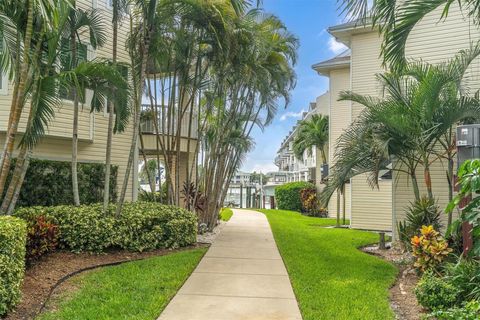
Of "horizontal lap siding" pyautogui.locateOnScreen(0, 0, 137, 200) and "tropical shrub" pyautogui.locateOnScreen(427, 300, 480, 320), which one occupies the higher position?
"horizontal lap siding" pyautogui.locateOnScreen(0, 0, 137, 200)

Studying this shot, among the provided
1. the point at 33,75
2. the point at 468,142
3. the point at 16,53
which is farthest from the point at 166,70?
the point at 468,142

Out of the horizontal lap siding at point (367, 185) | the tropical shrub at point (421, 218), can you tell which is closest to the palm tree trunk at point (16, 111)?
the tropical shrub at point (421, 218)

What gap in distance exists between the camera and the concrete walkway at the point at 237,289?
4.83 meters

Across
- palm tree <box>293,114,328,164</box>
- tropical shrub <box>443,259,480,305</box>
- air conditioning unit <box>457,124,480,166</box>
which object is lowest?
tropical shrub <box>443,259,480,305</box>

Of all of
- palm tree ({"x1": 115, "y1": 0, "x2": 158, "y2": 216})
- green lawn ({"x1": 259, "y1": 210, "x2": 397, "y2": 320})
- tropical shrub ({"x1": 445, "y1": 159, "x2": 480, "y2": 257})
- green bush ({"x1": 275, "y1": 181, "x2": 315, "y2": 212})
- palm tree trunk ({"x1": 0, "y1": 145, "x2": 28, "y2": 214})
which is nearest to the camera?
tropical shrub ({"x1": 445, "y1": 159, "x2": 480, "y2": 257})

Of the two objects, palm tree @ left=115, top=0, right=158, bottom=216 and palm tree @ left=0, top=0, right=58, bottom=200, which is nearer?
palm tree @ left=0, top=0, right=58, bottom=200

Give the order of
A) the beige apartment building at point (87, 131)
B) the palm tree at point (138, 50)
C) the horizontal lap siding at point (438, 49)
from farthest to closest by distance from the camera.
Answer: the beige apartment building at point (87, 131) → the horizontal lap siding at point (438, 49) → the palm tree at point (138, 50)

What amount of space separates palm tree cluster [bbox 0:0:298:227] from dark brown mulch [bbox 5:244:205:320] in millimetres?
1208

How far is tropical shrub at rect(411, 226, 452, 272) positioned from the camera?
239 inches

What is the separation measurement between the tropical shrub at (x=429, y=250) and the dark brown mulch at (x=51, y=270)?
4705 mm

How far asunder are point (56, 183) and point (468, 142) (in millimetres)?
9037

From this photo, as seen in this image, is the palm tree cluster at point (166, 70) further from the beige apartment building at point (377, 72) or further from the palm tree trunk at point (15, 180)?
the beige apartment building at point (377, 72)

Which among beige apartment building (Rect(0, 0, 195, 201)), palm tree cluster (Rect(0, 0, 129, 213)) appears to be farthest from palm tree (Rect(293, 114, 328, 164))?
palm tree cluster (Rect(0, 0, 129, 213))

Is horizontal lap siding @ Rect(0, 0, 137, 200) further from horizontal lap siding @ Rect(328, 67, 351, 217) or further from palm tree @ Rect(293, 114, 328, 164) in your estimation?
palm tree @ Rect(293, 114, 328, 164)
